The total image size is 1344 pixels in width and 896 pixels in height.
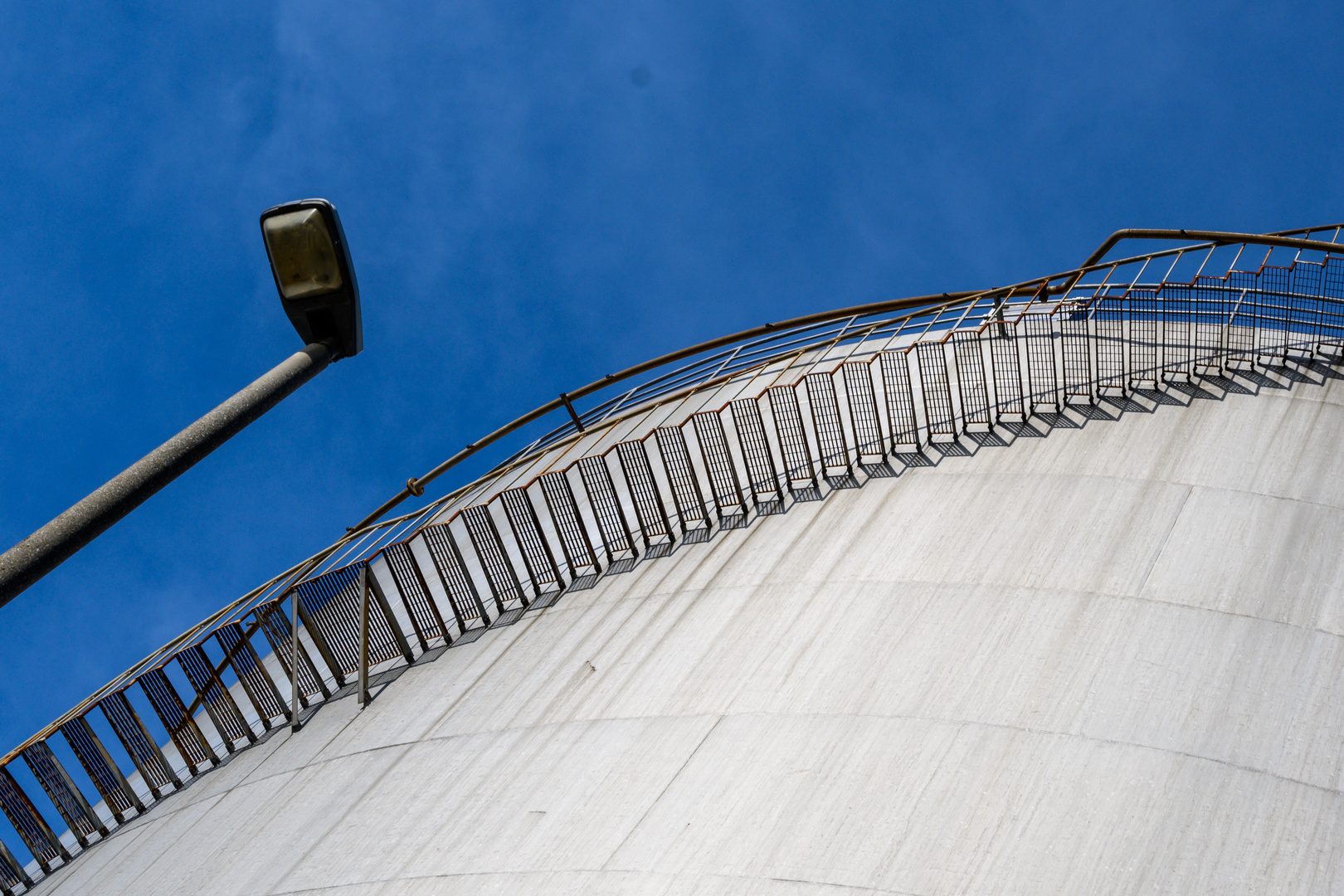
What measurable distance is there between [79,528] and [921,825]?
9969mm

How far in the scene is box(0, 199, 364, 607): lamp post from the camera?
446cm

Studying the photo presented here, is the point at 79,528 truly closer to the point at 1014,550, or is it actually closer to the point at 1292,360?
the point at 1014,550

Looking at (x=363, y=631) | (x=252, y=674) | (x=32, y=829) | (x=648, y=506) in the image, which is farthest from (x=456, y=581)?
(x=32, y=829)

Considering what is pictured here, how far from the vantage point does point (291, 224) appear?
5.94m

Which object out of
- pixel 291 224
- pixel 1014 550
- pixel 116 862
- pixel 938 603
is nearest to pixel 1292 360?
pixel 1014 550

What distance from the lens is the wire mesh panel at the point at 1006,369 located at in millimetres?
20188

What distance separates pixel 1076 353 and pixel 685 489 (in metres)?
8.40

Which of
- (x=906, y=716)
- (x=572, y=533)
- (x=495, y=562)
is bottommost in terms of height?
(x=906, y=716)

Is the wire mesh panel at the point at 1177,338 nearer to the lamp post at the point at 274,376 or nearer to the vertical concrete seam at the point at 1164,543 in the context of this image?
the vertical concrete seam at the point at 1164,543

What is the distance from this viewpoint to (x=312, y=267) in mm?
6039

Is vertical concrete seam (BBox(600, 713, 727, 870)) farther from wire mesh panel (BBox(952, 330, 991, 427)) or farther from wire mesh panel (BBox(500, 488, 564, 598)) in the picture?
wire mesh panel (BBox(952, 330, 991, 427))

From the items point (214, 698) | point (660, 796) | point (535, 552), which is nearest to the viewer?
point (660, 796)

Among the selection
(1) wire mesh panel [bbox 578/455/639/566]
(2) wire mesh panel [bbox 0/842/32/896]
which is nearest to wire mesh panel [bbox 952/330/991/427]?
(1) wire mesh panel [bbox 578/455/639/566]

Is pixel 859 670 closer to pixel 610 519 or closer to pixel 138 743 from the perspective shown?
pixel 610 519
